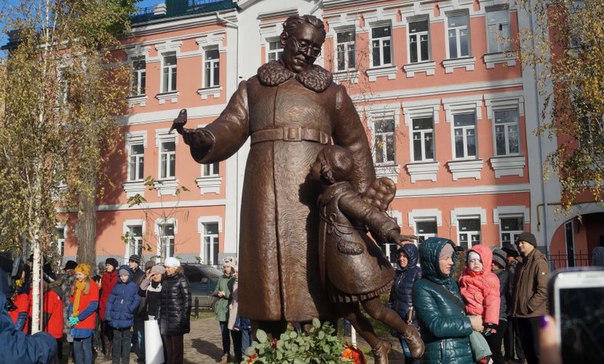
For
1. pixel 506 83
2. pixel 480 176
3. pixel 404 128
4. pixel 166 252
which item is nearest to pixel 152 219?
pixel 166 252

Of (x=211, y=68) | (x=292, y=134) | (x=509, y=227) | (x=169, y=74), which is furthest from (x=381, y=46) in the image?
(x=292, y=134)

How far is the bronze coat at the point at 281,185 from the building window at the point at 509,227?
15135 millimetres

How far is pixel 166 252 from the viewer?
21.3m

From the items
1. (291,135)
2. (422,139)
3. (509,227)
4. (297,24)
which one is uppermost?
(422,139)

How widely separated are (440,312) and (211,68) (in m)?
19.0

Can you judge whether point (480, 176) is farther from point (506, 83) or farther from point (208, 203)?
point (208, 203)

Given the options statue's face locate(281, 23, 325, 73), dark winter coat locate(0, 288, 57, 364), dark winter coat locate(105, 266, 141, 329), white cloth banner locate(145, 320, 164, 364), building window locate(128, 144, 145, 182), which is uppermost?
building window locate(128, 144, 145, 182)

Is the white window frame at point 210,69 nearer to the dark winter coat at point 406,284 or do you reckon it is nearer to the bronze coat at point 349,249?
the dark winter coat at point 406,284

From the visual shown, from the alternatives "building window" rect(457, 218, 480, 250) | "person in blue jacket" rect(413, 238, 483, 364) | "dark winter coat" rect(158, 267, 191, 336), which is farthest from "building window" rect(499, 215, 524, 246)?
"person in blue jacket" rect(413, 238, 483, 364)

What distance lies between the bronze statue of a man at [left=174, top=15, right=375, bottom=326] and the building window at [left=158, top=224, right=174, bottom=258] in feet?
59.7

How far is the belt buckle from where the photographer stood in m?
3.38

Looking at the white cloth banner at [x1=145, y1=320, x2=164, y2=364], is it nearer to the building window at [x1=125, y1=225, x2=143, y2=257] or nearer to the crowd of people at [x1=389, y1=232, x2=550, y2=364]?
the crowd of people at [x1=389, y1=232, x2=550, y2=364]

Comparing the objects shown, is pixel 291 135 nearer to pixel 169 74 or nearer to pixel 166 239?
pixel 166 239

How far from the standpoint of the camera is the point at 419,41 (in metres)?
19.2
